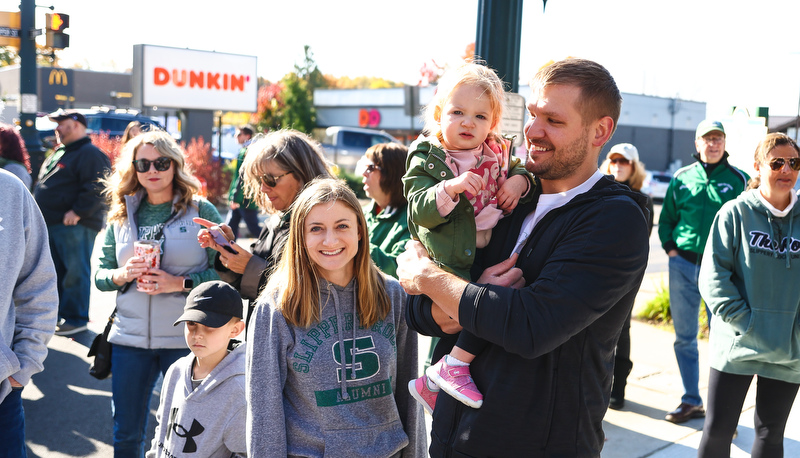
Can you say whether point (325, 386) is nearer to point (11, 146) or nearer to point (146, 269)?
point (146, 269)

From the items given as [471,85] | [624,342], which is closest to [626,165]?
[624,342]

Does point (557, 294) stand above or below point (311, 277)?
above

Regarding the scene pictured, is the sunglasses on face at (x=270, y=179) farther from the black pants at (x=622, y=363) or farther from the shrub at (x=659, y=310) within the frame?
the shrub at (x=659, y=310)

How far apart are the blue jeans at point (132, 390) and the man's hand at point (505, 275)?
224 centimetres

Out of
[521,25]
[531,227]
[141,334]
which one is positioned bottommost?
[141,334]

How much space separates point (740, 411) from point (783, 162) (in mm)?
1395

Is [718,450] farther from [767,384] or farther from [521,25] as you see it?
[521,25]

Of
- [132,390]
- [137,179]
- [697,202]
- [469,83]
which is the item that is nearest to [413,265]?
[469,83]

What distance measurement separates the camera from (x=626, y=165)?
5.74 metres

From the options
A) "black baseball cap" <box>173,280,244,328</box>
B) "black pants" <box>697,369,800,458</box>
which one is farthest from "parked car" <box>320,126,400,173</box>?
"black baseball cap" <box>173,280,244,328</box>

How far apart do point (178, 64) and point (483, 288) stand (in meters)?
21.9

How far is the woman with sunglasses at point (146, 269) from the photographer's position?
3.56 meters

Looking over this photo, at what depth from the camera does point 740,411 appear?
364 centimetres

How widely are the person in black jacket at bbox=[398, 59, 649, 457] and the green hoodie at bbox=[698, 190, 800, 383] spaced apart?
192 cm
